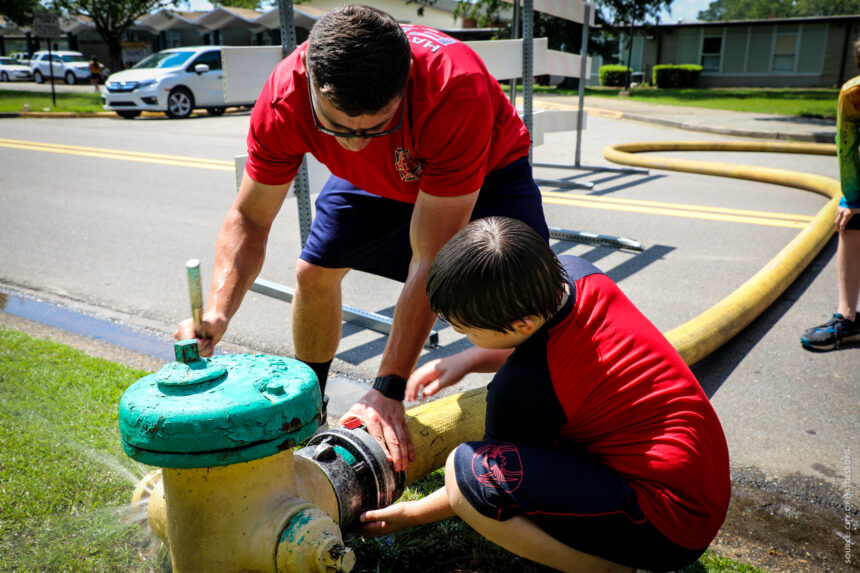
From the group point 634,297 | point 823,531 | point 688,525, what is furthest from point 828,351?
point 688,525

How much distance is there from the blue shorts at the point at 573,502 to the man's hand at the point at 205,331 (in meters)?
0.79

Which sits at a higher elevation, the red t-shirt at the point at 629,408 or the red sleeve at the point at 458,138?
the red sleeve at the point at 458,138

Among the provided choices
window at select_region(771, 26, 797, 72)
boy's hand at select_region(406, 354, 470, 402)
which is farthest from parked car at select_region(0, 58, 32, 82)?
boy's hand at select_region(406, 354, 470, 402)

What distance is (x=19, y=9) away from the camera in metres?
34.3

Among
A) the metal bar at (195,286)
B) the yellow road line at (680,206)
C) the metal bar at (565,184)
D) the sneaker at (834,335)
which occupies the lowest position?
the sneaker at (834,335)

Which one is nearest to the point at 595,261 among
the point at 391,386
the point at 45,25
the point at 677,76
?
the point at 391,386

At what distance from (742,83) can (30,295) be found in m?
34.8

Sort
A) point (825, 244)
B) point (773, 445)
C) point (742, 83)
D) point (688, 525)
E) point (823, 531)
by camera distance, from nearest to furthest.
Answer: point (688, 525) → point (823, 531) → point (773, 445) → point (825, 244) → point (742, 83)

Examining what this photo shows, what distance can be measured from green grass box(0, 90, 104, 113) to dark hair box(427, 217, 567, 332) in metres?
19.2

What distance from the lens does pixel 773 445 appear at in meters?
2.74

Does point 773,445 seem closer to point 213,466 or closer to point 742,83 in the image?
point 213,466

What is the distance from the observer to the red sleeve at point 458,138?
2.13 metres

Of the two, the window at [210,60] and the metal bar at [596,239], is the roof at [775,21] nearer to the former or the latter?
the window at [210,60]

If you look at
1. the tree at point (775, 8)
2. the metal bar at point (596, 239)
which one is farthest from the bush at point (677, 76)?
the tree at point (775, 8)
